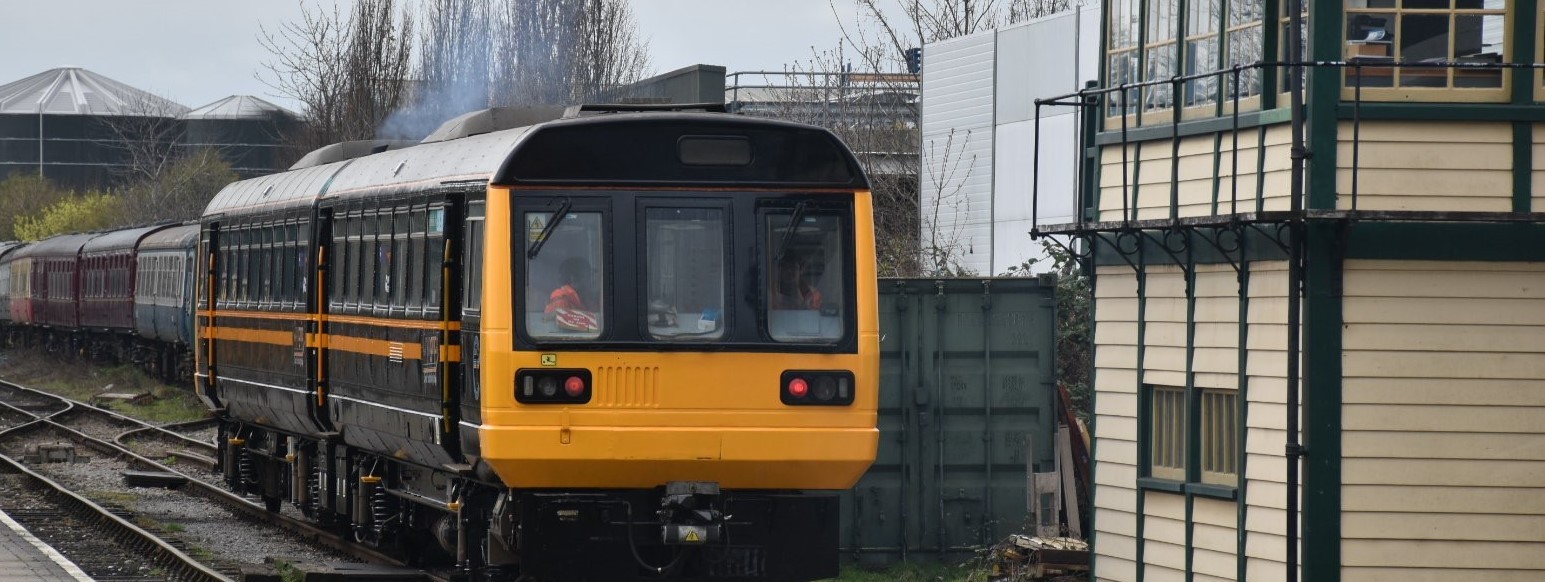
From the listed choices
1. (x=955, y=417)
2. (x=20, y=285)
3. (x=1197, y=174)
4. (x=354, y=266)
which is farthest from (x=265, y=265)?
(x=20, y=285)

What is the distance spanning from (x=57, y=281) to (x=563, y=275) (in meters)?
36.0

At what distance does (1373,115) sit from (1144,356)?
204 centimetres

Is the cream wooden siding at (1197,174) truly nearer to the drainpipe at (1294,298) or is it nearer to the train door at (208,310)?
the drainpipe at (1294,298)

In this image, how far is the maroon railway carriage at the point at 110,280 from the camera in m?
37.5

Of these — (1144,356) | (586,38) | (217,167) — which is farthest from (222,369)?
(217,167)

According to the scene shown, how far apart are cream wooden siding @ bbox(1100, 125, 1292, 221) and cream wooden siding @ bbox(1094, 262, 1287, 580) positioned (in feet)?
1.02

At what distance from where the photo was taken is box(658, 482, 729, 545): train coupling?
10.8 m

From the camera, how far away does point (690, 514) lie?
1091 cm

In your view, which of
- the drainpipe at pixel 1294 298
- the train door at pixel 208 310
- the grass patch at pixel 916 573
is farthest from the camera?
the train door at pixel 208 310

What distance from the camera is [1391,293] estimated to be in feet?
31.9

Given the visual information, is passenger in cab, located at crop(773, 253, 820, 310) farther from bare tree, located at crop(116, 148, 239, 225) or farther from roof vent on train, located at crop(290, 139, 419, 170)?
bare tree, located at crop(116, 148, 239, 225)

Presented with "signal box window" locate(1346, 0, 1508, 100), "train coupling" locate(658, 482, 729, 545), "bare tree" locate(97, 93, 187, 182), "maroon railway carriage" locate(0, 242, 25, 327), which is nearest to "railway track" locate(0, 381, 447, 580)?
"train coupling" locate(658, 482, 729, 545)

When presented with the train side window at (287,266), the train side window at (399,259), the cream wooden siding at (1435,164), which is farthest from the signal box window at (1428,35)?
the train side window at (287,266)

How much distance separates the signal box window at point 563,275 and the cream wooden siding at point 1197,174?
2.77 metres
